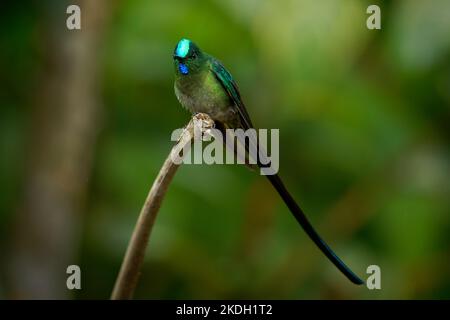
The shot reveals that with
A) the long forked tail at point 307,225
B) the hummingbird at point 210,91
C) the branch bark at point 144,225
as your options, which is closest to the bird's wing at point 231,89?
the hummingbird at point 210,91

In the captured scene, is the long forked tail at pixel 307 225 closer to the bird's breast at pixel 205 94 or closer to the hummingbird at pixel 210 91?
the hummingbird at pixel 210 91

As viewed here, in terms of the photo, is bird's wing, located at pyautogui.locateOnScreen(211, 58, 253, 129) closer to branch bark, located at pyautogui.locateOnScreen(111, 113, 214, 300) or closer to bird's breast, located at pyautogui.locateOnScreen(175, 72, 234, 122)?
bird's breast, located at pyautogui.locateOnScreen(175, 72, 234, 122)

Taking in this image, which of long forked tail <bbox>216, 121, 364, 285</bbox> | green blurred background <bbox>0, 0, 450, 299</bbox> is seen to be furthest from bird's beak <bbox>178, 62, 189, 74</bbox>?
green blurred background <bbox>0, 0, 450, 299</bbox>

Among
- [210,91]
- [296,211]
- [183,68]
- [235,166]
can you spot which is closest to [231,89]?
[210,91]

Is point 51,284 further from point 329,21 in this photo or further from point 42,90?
point 329,21

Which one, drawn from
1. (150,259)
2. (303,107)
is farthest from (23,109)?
(303,107)

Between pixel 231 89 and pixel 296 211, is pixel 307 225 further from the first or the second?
pixel 231 89
